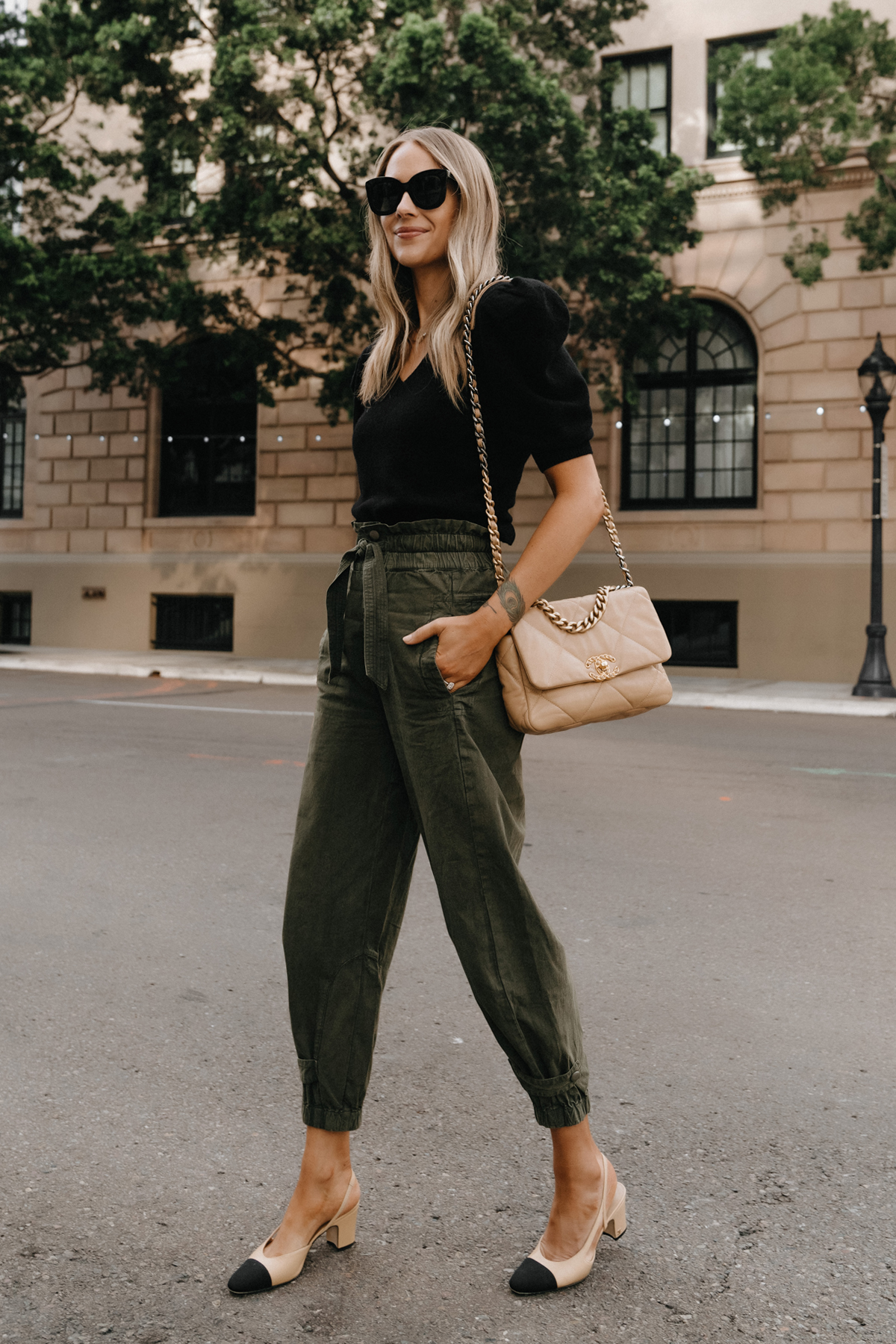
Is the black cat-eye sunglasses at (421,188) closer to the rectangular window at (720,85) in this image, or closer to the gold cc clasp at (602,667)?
the gold cc clasp at (602,667)

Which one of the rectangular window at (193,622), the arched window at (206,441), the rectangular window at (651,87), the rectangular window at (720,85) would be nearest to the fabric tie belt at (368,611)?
the rectangular window at (720,85)

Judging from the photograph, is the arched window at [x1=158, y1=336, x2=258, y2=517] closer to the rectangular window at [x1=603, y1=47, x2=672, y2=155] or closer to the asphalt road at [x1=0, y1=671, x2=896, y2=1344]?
the rectangular window at [x1=603, y1=47, x2=672, y2=155]

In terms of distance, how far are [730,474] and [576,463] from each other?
16.8 metres

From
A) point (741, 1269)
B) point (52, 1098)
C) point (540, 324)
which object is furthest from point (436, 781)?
point (52, 1098)

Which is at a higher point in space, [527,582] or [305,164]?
[305,164]

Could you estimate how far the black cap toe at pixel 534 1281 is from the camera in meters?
2.25

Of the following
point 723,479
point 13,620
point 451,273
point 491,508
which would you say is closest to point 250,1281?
point 491,508

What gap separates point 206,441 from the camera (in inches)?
843

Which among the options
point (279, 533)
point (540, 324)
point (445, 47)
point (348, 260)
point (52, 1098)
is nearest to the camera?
point (540, 324)

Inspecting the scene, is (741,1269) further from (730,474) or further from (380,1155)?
(730,474)

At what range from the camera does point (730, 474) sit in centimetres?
1831

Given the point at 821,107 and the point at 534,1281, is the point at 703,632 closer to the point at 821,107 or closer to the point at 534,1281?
the point at 821,107

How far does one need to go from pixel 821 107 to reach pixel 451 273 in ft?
43.2

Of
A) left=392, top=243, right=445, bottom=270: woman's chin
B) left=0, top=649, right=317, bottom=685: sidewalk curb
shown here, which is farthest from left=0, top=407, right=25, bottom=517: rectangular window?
left=392, top=243, right=445, bottom=270: woman's chin
